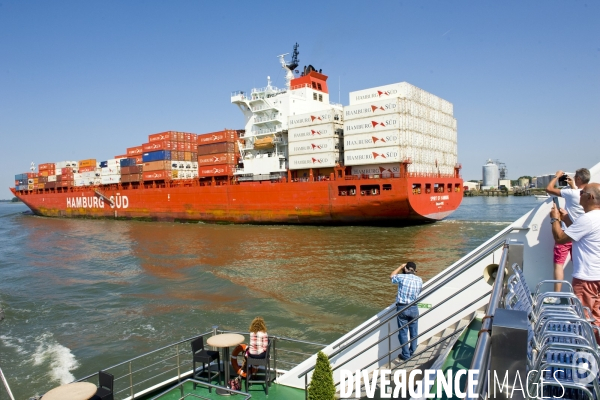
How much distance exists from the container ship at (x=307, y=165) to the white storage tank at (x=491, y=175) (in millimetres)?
101911

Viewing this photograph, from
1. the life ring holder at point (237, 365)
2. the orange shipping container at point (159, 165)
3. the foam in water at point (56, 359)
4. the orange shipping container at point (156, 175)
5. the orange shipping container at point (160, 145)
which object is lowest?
the foam in water at point (56, 359)

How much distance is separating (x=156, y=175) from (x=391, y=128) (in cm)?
2730

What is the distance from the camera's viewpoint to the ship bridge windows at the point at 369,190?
27.1 m

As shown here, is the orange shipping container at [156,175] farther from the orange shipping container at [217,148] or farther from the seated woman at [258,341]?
the seated woman at [258,341]

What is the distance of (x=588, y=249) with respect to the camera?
10.8 feet

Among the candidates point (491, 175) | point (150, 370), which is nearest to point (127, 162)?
point (150, 370)

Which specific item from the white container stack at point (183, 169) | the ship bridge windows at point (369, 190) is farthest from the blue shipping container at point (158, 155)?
the ship bridge windows at point (369, 190)

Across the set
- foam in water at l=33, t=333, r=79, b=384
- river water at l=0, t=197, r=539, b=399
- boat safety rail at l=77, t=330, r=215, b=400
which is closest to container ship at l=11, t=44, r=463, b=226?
river water at l=0, t=197, r=539, b=399

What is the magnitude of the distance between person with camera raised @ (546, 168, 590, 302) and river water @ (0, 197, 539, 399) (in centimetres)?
593

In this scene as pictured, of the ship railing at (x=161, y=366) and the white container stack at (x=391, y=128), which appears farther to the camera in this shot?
the white container stack at (x=391, y=128)

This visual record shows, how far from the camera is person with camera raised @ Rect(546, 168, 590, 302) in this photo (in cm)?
405

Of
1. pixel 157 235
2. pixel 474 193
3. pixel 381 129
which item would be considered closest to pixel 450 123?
pixel 381 129

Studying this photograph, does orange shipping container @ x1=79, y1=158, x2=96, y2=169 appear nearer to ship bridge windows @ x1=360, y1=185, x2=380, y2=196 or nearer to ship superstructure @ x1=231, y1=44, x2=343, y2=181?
ship superstructure @ x1=231, y1=44, x2=343, y2=181

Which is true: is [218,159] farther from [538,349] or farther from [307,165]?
[538,349]
